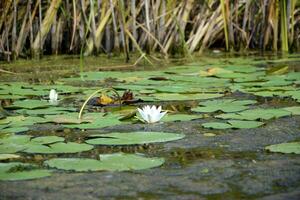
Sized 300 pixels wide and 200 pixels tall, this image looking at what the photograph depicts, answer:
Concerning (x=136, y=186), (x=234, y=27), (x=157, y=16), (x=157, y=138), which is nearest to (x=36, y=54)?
(x=157, y=16)

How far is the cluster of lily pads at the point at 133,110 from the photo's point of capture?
163cm

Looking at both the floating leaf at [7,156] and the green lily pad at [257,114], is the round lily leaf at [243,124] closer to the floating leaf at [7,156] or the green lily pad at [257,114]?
the green lily pad at [257,114]

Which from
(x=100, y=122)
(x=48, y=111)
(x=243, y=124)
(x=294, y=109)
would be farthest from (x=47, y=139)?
Answer: (x=294, y=109)

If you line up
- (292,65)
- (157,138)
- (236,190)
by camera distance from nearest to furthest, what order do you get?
1. (236,190)
2. (157,138)
3. (292,65)

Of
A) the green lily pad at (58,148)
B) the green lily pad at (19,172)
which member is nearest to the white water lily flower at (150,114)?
the green lily pad at (58,148)

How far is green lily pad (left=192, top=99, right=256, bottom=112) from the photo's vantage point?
8.08 feet

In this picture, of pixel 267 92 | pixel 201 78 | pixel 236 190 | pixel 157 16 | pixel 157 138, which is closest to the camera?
pixel 236 190

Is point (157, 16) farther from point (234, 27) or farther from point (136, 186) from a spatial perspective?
point (136, 186)

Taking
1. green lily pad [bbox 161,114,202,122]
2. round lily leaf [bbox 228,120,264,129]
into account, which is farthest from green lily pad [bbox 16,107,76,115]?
round lily leaf [bbox 228,120,264,129]

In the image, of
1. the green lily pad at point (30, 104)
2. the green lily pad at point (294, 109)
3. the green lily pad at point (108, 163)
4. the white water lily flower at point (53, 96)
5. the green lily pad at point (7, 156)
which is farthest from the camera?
the white water lily flower at point (53, 96)

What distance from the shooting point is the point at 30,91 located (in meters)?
3.13

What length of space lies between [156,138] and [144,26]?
3.45 meters

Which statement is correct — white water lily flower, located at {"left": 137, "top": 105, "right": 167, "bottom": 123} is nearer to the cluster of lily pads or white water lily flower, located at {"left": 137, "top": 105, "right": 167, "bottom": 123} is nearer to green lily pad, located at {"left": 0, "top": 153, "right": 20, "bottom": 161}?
the cluster of lily pads

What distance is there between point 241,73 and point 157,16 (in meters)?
1.61
